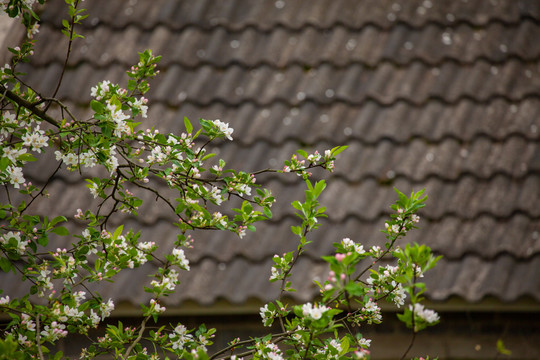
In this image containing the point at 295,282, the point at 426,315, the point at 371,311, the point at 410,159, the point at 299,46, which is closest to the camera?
the point at 426,315

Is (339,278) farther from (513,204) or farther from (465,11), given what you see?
(465,11)

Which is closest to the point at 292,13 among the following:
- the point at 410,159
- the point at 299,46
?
the point at 299,46

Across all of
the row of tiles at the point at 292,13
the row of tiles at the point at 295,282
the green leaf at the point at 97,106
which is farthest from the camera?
the row of tiles at the point at 292,13

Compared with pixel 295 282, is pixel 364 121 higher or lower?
higher

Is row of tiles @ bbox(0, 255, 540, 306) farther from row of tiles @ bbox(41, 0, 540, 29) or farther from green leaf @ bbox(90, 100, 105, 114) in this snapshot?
row of tiles @ bbox(41, 0, 540, 29)

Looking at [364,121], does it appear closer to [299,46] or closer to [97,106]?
[299,46]

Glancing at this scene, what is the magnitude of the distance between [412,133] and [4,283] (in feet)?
6.96

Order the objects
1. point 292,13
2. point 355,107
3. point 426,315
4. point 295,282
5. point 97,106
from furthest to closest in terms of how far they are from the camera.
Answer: point 292,13 → point 355,107 → point 295,282 → point 97,106 → point 426,315

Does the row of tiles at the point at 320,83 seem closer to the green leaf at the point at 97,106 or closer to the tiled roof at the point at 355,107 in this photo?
the tiled roof at the point at 355,107

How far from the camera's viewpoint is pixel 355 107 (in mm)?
2945

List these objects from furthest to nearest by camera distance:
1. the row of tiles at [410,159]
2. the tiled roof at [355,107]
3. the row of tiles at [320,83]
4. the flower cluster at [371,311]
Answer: the row of tiles at [320,83]
the row of tiles at [410,159]
the tiled roof at [355,107]
the flower cluster at [371,311]

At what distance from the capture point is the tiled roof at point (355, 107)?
2580mm

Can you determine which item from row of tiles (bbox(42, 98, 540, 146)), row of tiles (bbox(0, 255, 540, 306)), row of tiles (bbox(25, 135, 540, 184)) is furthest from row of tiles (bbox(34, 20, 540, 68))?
row of tiles (bbox(0, 255, 540, 306))

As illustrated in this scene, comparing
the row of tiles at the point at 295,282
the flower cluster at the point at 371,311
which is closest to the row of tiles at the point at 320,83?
the row of tiles at the point at 295,282
